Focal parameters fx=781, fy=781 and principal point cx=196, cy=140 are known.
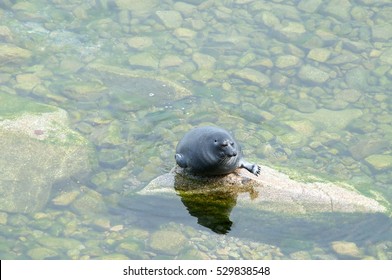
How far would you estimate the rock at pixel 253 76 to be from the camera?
12422 millimetres

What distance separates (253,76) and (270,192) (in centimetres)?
344

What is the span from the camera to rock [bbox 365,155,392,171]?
10.9m

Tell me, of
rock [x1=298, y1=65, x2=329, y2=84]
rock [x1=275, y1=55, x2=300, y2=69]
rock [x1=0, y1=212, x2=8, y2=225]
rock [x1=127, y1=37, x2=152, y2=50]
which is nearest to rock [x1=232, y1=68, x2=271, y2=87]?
rock [x1=275, y1=55, x2=300, y2=69]

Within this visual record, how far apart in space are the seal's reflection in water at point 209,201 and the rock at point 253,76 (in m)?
3.25

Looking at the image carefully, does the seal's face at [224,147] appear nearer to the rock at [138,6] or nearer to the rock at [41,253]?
the rock at [41,253]

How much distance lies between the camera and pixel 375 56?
13.1 m

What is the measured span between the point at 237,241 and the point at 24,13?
21.6ft

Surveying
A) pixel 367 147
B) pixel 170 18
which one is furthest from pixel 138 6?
pixel 367 147

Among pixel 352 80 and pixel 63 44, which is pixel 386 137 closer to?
pixel 352 80

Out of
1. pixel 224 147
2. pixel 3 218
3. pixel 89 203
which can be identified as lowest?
pixel 3 218

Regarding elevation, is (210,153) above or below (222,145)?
below

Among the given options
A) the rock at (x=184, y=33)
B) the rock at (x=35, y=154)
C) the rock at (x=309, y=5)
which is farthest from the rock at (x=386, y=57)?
the rock at (x=35, y=154)

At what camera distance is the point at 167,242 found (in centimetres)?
934

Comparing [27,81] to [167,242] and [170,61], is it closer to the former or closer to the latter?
[170,61]
